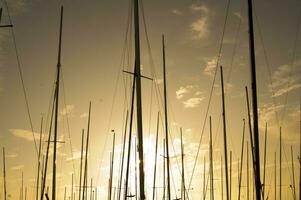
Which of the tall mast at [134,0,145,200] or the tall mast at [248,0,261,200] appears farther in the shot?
the tall mast at [134,0,145,200]

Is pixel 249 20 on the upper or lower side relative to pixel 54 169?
upper

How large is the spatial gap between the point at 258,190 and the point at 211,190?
2668cm

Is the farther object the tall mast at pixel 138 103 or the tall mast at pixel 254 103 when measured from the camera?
the tall mast at pixel 138 103

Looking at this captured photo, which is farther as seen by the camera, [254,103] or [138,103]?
[138,103]

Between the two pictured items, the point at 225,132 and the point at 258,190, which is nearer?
the point at 258,190

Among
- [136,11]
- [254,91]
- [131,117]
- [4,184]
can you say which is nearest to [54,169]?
[131,117]

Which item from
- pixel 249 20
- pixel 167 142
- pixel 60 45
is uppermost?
pixel 60 45

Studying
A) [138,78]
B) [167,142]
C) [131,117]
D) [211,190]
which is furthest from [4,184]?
[138,78]

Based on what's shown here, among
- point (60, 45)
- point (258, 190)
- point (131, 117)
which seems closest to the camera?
point (258, 190)

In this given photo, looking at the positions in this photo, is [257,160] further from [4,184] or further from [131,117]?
[4,184]

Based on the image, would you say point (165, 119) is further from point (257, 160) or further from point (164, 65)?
point (257, 160)

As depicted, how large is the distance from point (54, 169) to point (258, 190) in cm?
1411

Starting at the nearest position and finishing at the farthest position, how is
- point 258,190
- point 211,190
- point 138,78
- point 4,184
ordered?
point 258,190 < point 138,78 < point 211,190 < point 4,184

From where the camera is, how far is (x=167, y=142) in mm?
29688
